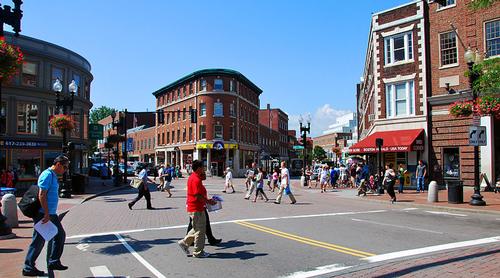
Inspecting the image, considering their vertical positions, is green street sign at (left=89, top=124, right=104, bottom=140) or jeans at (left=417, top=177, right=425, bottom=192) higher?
green street sign at (left=89, top=124, right=104, bottom=140)

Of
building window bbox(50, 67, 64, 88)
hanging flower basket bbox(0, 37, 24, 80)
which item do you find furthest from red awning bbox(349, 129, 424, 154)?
building window bbox(50, 67, 64, 88)

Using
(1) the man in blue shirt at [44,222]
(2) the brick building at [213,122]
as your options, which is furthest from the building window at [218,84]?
(1) the man in blue shirt at [44,222]

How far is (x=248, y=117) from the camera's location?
65.8 metres

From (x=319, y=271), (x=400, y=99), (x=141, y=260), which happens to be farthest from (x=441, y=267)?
(x=400, y=99)

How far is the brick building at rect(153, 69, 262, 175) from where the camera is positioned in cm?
5722

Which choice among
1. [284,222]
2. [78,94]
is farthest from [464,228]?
[78,94]

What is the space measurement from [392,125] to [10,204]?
22.6 meters

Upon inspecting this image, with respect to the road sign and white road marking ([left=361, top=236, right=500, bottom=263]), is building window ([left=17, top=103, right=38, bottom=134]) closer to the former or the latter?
the road sign

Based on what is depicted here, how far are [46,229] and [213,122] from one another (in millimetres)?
51042

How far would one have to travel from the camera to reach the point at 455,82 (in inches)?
960

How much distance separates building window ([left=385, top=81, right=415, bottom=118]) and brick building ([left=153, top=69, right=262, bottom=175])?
31.8 m

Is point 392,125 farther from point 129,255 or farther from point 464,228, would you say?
point 129,255

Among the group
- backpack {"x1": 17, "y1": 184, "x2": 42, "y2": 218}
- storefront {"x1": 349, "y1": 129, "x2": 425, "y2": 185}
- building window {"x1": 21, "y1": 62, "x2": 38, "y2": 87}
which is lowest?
backpack {"x1": 17, "y1": 184, "x2": 42, "y2": 218}

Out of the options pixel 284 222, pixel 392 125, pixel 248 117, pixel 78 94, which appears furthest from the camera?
pixel 248 117
